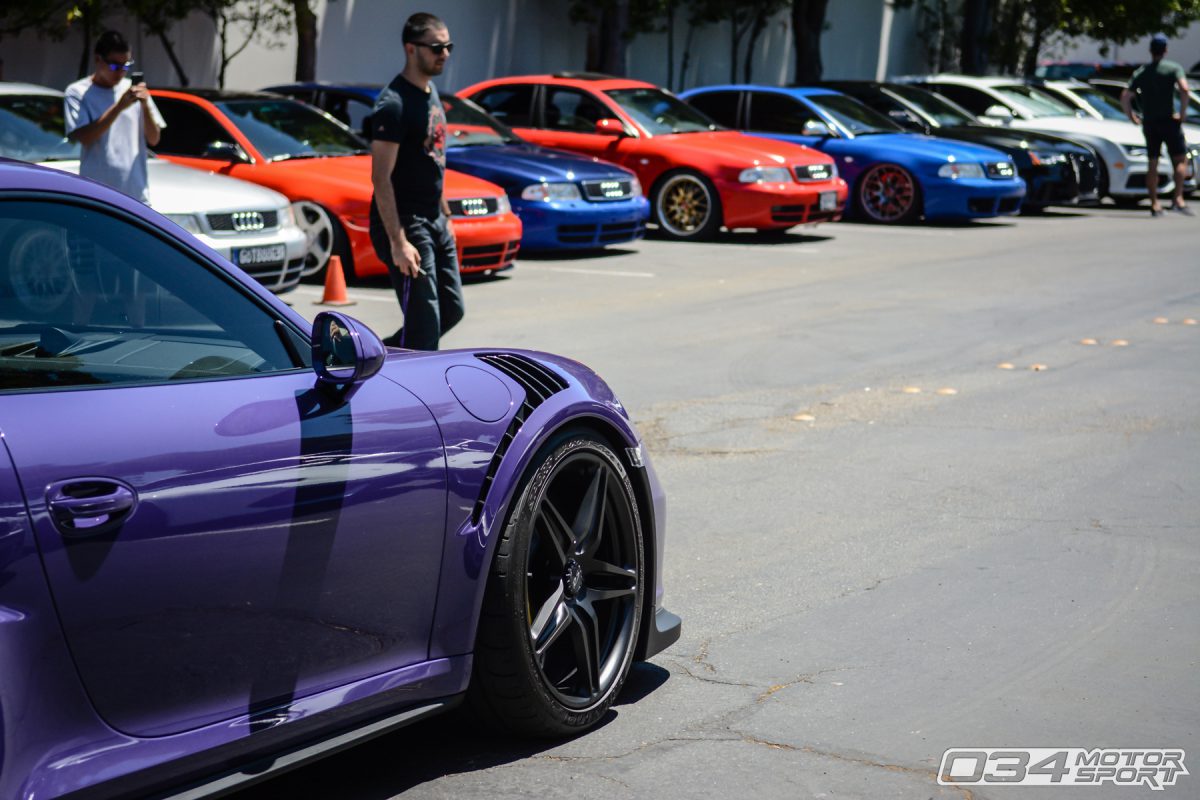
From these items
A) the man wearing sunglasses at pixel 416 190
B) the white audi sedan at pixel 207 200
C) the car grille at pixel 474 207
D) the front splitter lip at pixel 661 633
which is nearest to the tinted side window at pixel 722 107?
the car grille at pixel 474 207

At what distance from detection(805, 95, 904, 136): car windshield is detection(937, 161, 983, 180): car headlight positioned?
1.08 metres

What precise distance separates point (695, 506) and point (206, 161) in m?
8.32

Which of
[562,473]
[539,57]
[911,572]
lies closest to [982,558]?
[911,572]

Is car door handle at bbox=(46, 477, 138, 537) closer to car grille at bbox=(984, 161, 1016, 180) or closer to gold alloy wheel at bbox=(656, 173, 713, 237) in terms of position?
gold alloy wheel at bbox=(656, 173, 713, 237)

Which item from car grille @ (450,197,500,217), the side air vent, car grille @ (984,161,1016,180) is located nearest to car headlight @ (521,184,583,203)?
car grille @ (450,197,500,217)

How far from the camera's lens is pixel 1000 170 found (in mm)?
19266

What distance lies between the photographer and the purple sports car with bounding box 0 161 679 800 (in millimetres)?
2811

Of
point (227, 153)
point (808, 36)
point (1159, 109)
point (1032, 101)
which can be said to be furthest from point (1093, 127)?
point (227, 153)

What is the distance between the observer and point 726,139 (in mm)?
17859

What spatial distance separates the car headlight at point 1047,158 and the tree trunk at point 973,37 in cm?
1461

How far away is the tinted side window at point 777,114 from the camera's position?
19.5 m

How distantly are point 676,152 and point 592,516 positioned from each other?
1352cm

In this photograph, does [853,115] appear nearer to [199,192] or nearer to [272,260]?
[272,260]

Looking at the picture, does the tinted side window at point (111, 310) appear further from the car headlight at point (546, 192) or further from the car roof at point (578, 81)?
the car roof at point (578, 81)
